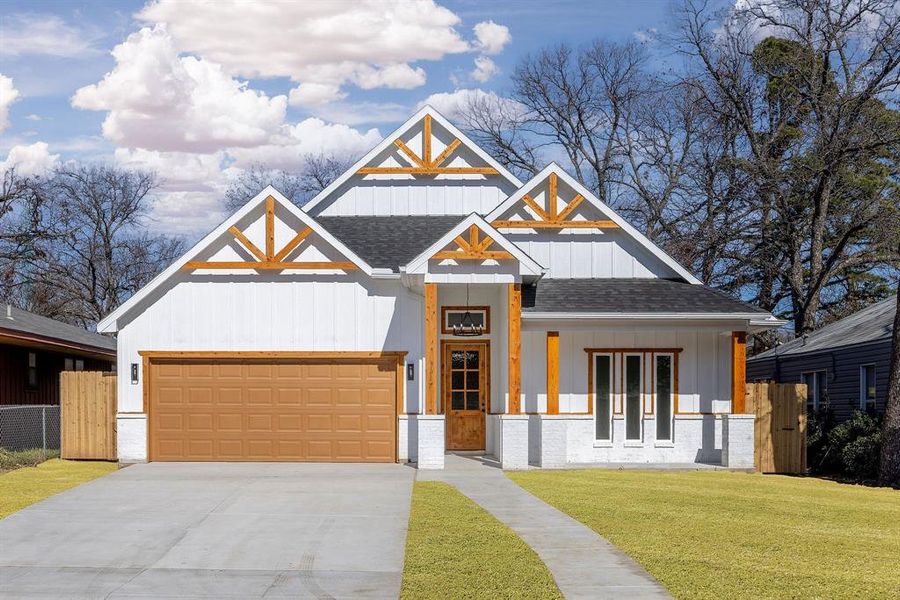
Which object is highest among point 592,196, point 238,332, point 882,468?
point 592,196

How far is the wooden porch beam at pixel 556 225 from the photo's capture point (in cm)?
2189

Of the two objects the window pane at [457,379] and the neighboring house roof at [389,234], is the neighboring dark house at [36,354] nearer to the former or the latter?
the neighboring house roof at [389,234]

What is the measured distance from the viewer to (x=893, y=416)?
747 inches

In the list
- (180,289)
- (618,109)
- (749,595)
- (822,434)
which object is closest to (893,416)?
(822,434)

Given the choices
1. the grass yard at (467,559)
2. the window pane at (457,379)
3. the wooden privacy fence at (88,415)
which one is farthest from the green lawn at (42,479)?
the window pane at (457,379)

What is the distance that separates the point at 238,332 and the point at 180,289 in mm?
1480

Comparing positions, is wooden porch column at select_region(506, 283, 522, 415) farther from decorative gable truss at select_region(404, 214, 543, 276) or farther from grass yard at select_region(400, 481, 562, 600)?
grass yard at select_region(400, 481, 562, 600)

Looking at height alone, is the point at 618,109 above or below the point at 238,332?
above

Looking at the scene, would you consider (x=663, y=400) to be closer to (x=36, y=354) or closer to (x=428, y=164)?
(x=428, y=164)

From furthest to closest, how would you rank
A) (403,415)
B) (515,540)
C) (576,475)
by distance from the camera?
(403,415), (576,475), (515,540)

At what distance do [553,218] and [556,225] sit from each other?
0.59ft

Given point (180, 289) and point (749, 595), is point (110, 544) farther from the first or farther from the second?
point (180, 289)

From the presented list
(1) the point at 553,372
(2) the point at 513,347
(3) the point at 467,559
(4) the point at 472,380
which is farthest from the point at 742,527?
(4) the point at 472,380

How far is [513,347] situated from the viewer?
61.2 feet
